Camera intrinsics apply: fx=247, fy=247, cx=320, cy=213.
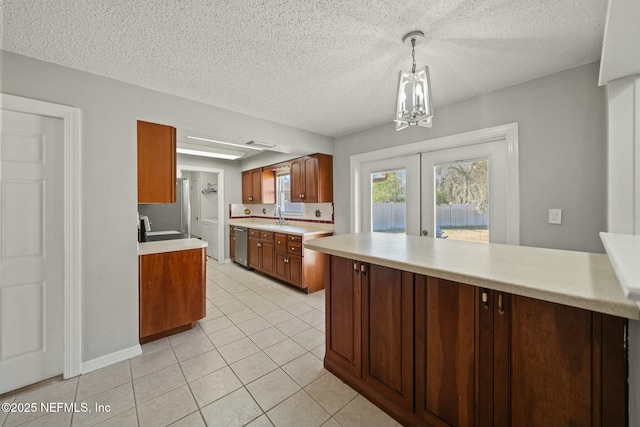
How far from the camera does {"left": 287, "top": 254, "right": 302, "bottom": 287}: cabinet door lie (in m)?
3.66

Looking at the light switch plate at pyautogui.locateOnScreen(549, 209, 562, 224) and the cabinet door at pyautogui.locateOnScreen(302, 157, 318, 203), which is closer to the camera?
the light switch plate at pyautogui.locateOnScreen(549, 209, 562, 224)

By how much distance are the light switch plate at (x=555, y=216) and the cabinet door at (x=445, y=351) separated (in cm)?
155

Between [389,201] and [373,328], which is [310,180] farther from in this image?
[373,328]

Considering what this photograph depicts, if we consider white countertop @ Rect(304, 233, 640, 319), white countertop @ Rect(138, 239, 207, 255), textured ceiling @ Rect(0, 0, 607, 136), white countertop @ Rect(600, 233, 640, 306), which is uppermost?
textured ceiling @ Rect(0, 0, 607, 136)

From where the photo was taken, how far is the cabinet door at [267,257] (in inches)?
166

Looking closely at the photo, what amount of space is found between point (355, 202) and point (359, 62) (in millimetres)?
2067

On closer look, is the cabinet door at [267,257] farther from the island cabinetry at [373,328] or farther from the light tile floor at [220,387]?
the island cabinetry at [373,328]

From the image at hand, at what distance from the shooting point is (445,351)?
1.26m

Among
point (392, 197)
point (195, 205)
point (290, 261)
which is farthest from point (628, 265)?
point (195, 205)

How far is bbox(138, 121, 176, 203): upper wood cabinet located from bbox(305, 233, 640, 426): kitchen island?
5.66ft

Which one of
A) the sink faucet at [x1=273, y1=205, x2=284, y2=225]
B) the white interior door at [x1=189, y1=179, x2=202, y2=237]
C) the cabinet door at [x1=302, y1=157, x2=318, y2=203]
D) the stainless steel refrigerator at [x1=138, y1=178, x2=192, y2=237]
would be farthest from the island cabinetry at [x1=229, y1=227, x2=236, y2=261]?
the cabinet door at [x1=302, y1=157, x2=318, y2=203]

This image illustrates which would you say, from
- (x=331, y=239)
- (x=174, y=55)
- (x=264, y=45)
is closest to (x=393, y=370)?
(x=331, y=239)

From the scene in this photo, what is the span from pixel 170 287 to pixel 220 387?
1.14 m

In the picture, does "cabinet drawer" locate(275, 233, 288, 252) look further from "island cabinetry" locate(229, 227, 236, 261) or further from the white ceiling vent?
"island cabinetry" locate(229, 227, 236, 261)
